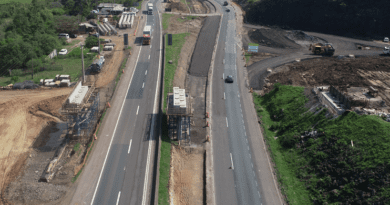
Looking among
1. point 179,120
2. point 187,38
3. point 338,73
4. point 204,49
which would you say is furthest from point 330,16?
point 179,120

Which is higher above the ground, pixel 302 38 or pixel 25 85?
pixel 302 38

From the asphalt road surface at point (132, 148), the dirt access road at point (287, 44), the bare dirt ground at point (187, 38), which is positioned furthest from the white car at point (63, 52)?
→ the dirt access road at point (287, 44)

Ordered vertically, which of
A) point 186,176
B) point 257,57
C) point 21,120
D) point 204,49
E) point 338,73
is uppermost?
point 338,73

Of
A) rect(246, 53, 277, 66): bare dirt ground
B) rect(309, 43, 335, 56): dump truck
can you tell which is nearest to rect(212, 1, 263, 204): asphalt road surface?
rect(246, 53, 277, 66): bare dirt ground

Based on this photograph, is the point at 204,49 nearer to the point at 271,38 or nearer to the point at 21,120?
the point at 271,38

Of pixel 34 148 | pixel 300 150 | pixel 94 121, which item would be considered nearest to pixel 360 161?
pixel 300 150

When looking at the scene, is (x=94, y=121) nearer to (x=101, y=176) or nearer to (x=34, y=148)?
(x=34, y=148)
